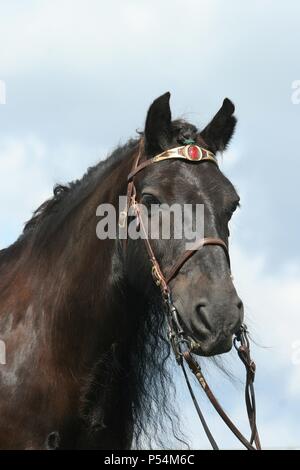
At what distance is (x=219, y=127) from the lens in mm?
8695

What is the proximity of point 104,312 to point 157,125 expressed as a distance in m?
1.90

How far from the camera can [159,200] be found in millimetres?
7664

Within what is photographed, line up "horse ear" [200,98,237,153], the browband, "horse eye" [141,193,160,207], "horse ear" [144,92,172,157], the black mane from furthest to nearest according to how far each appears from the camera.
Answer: the black mane
"horse ear" [200,98,237,153]
"horse ear" [144,92,172,157]
the browband
"horse eye" [141,193,160,207]

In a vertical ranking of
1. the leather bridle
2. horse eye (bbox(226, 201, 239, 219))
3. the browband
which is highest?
the browband

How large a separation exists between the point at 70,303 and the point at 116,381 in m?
0.90

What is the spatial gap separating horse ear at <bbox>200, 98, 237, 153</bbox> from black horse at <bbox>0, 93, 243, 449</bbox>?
0.03ft

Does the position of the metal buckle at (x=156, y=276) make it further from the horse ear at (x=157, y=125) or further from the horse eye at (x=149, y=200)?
the horse ear at (x=157, y=125)

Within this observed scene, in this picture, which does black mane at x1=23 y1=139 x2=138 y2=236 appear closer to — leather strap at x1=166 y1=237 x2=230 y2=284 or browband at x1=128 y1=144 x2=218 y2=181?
browband at x1=128 y1=144 x2=218 y2=181

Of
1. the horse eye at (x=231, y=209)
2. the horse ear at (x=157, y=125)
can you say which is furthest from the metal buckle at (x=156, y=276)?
the horse ear at (x=157, y=125)

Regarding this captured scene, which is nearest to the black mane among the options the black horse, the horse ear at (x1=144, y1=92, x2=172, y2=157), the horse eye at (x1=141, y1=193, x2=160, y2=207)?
the black horse

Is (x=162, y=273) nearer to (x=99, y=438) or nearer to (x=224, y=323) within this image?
(x=224, y=323)

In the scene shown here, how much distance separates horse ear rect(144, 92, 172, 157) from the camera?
813 cm

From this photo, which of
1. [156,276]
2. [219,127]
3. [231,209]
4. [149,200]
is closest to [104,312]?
[156,276]
